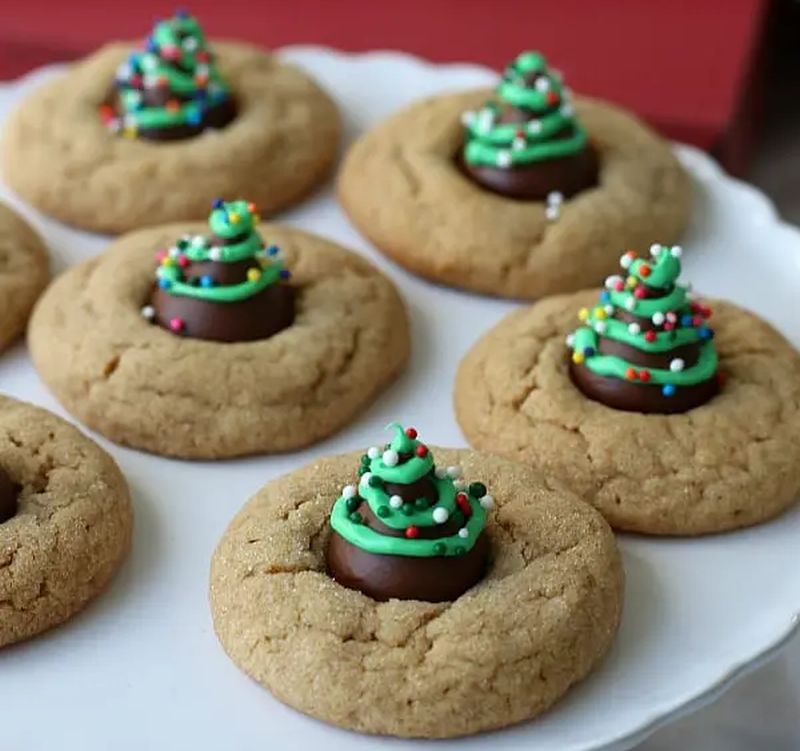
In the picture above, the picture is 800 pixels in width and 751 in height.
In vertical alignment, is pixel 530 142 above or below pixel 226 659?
above

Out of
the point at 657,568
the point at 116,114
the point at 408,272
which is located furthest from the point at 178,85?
the point at 657,568

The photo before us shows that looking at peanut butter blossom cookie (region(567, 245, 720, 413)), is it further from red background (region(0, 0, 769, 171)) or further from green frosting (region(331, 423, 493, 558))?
red background (region(0, 0, 769, 171))

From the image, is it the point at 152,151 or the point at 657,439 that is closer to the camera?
the point at 657,439

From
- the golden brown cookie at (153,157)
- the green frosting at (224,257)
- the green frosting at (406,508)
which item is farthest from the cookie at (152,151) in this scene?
the green frosting at (406,508)

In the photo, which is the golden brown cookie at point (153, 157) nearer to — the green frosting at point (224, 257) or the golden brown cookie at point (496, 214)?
the golden brown cookie at point (496, 214)

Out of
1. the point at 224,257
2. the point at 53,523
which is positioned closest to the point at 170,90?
the point at 224,257

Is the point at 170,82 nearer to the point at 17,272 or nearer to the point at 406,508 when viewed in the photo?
the point at 17,272
